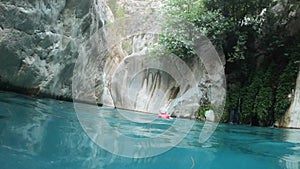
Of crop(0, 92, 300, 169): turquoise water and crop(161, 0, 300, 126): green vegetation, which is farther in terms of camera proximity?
crop(161, 0, 300, 126): green vegetation

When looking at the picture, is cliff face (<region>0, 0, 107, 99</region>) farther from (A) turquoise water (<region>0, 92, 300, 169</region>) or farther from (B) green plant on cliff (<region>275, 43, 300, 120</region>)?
(B) green plant on cliff (<region>275, 43, 300, 120</region>)

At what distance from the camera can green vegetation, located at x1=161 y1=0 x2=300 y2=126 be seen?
32.1ft

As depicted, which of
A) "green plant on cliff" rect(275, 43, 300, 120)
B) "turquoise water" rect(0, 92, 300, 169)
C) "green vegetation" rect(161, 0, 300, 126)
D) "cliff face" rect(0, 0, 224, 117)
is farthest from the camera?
"green vegetation" rect(161, 0, 300, 126)

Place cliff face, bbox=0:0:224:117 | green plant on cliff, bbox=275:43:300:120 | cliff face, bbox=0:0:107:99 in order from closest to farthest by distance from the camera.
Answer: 1. cliff face, bbox=0:0:107:99
2. cliff face, bbox=0:0:224:117
3. green plant on cliff, bbox=275:43:300:120

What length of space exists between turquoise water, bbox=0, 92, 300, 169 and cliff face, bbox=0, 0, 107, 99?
1.47m

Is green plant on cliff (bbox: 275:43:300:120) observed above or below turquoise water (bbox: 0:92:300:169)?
above

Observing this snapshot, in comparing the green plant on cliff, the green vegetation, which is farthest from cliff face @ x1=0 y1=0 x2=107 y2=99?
the green plant on cliff

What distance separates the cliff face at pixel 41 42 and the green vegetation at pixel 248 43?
4.27 meters

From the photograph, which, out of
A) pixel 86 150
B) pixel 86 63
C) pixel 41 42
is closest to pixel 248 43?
pixel 86 63

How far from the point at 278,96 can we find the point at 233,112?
172 centimetres

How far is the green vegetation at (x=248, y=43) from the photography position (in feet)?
Result: 32.1

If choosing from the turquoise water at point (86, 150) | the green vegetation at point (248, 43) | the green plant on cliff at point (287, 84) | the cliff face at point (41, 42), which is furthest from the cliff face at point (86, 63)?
the green plant on cliff at point (287, 84)

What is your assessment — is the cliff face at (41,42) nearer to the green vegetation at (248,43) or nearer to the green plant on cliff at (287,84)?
the green vegetation at (248,43)

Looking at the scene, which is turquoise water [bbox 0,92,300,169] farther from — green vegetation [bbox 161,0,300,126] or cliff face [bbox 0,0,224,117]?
green vegetation [bbox 161,0,300,126]
